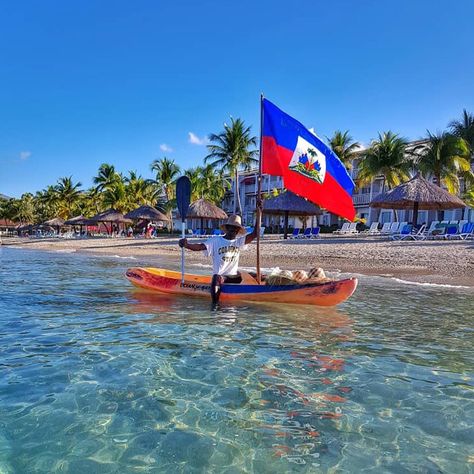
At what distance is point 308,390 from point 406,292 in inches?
304

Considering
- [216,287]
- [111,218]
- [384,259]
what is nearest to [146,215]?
[111,218]

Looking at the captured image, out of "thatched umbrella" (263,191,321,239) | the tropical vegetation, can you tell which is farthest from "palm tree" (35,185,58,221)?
"thatched umbrella" (263,191,321,239)

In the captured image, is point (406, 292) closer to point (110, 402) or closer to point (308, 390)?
point (308, 390)

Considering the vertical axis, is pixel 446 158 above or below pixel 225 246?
above

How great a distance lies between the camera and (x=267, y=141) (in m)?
9.14

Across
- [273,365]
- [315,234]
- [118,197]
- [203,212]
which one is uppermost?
[118,197]

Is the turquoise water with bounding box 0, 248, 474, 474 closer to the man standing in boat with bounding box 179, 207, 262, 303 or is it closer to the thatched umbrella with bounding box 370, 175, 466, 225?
the man standing in boat with bounding box 179, 207, 262, 303

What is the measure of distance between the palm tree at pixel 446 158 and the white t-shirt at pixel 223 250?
29462 mm

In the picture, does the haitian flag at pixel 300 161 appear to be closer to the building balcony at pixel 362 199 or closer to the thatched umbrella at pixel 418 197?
the thatched umbrella at pixel 418 197

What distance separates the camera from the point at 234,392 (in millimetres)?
4254

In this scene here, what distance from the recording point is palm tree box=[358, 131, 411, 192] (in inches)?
1420

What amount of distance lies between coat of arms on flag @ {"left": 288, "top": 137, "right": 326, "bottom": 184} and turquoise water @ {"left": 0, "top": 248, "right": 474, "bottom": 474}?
2.82m

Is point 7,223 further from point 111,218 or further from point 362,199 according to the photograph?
point 362,199

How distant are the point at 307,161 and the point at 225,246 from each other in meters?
2.38
